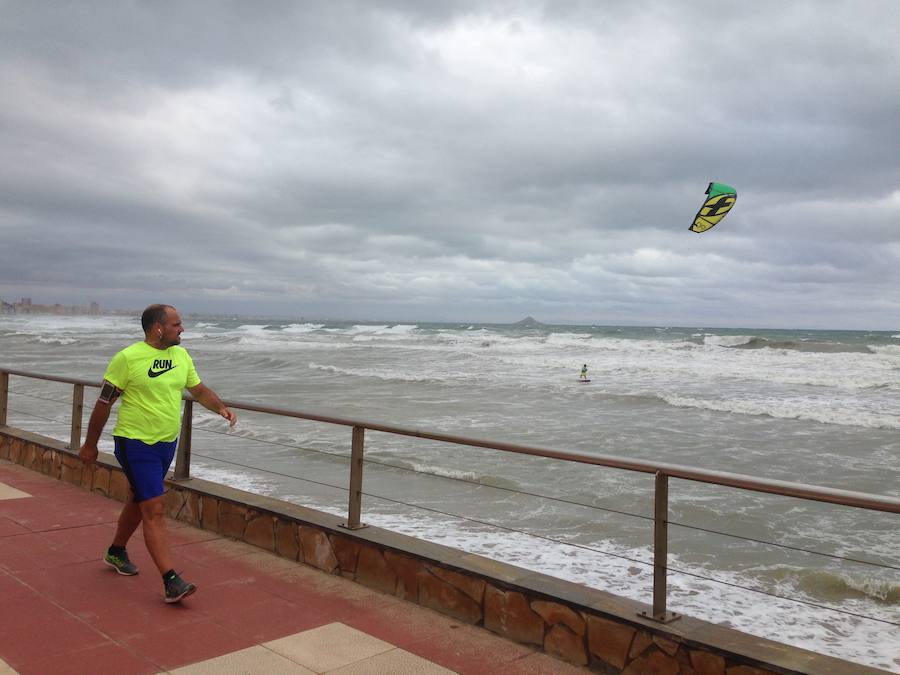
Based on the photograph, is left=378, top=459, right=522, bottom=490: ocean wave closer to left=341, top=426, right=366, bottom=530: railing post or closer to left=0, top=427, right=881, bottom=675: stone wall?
left=0, top=427, right=881, bottom=675: stone wall

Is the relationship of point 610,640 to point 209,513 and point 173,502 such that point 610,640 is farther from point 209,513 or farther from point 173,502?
point 173,502

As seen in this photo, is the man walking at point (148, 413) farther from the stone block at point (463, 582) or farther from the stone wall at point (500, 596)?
the stone block at point (463, 582)

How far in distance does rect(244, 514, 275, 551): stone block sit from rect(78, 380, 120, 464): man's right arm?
3.87 ft

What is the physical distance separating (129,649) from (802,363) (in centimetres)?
3732

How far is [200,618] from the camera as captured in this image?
11.5 feet

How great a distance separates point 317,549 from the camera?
4.31m

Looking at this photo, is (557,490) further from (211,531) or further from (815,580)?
(211,531)

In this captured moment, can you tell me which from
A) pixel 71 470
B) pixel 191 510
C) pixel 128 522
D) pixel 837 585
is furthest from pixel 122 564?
pixel 837 585

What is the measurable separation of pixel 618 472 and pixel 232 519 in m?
5.54

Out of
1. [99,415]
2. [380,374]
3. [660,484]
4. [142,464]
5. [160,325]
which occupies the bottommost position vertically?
[380,374]

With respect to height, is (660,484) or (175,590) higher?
(660,484)

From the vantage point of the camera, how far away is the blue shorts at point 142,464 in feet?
12.3

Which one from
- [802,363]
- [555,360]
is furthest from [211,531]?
[802,363]

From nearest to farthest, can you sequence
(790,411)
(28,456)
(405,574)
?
(405,574)
(28,456)
(790,411)
